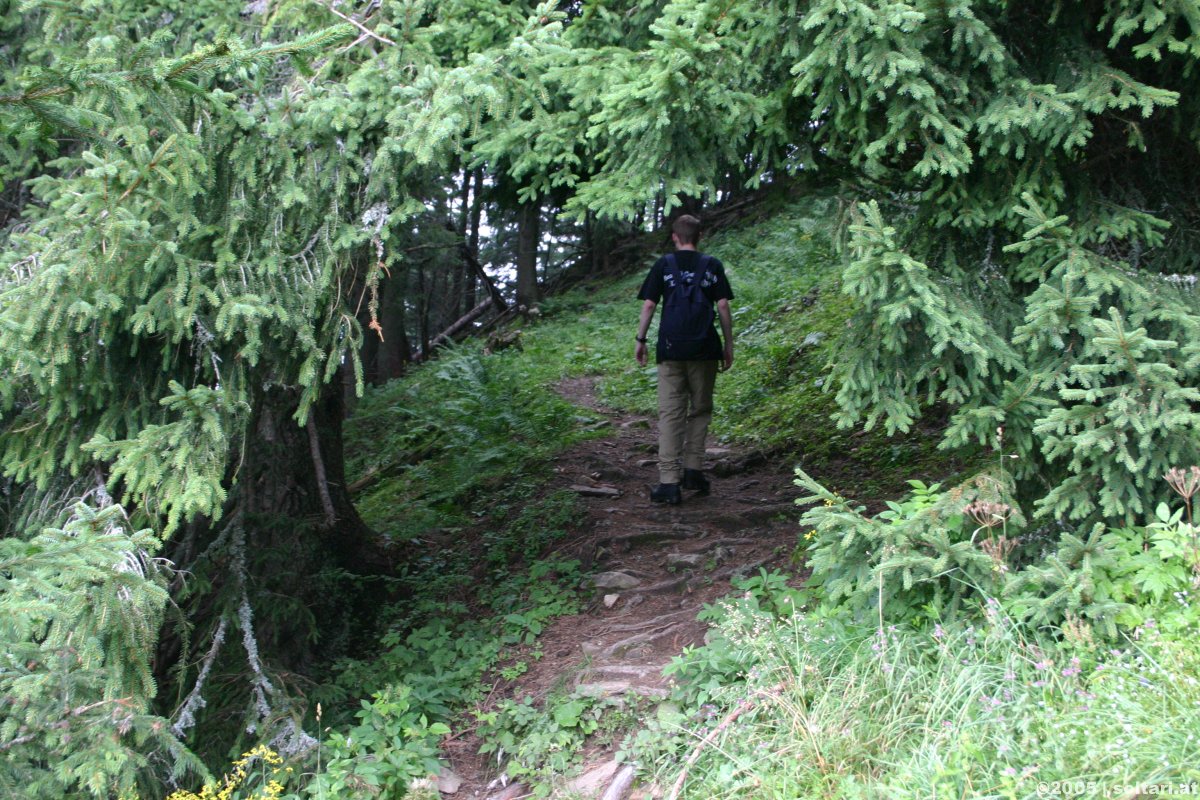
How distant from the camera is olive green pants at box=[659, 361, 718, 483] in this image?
7.17 meters

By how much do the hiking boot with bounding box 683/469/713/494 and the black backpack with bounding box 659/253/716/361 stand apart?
3.46 feet

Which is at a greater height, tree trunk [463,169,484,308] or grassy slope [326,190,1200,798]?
tree trunk [463,169,484,308]

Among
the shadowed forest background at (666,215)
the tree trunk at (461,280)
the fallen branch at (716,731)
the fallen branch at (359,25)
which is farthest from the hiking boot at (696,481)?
the tree trunk at (461,280)

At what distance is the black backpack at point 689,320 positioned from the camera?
A: 6957 millimetres

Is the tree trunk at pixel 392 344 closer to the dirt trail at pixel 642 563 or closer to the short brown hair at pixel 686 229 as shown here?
the dirt trail at pixel 642 563

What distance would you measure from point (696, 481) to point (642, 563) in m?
1.26

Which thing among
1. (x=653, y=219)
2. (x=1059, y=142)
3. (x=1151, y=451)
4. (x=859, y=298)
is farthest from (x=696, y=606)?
(x=653, y=219)

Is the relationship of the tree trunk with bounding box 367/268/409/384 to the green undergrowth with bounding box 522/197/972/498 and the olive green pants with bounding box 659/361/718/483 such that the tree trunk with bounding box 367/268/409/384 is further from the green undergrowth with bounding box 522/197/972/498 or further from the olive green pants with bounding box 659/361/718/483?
the olive green pants with bounding box 659/361/718/483

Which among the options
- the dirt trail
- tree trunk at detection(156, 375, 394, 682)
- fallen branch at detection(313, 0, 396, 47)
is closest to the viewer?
fallen branch at detection(313, 0, 396, 47)

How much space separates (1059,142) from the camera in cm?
411

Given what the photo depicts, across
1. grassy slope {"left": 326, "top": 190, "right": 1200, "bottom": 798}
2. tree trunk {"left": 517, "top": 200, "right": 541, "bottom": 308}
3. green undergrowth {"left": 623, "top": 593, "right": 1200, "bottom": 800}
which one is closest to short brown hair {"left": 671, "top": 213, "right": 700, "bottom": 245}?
grassy slope {"left": 326, "top": 190, "right": 1200, "bottom": 798}

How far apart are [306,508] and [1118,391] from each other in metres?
5.33

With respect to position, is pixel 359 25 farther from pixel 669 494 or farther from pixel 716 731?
pixel 669 494

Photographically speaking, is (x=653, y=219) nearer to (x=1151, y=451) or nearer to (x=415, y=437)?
(x=415, y=437)
